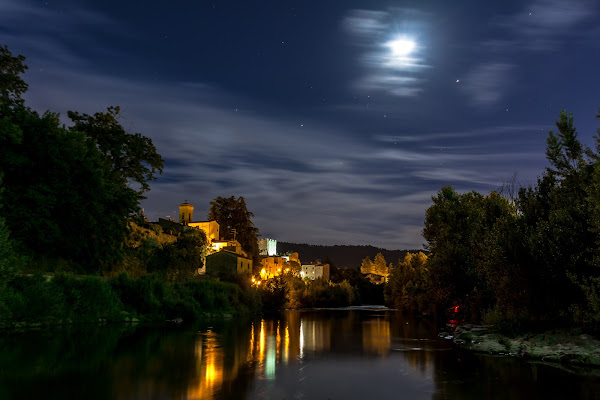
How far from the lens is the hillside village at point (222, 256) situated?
77188mm

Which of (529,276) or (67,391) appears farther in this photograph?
(529,276)

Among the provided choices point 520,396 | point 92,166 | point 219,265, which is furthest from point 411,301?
point 520,396

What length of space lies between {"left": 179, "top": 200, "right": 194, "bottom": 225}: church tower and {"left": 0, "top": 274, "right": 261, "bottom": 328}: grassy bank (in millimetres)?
67498

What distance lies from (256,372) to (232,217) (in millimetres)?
95123

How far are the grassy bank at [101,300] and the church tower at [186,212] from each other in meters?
67.5

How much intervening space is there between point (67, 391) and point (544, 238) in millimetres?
21045

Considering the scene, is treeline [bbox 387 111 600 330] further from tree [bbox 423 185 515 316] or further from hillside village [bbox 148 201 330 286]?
hillside village [bbox 148 201 330 286]

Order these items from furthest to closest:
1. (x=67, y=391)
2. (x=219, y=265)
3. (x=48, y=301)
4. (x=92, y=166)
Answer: (x=219, y=265)
(x=92, y=166)
(x=48, y=301)
(x=67, y=391)

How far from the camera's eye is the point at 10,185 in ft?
110

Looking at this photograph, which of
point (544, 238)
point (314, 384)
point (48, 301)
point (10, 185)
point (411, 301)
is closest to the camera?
point (314, 384)

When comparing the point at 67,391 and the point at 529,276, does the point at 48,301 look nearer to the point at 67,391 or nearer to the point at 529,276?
the point at 67,391

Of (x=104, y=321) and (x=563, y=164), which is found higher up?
(x=563, y=164)

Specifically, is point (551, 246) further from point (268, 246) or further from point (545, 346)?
point (268, 246)

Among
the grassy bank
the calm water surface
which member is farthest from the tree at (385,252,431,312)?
the calm water surface
